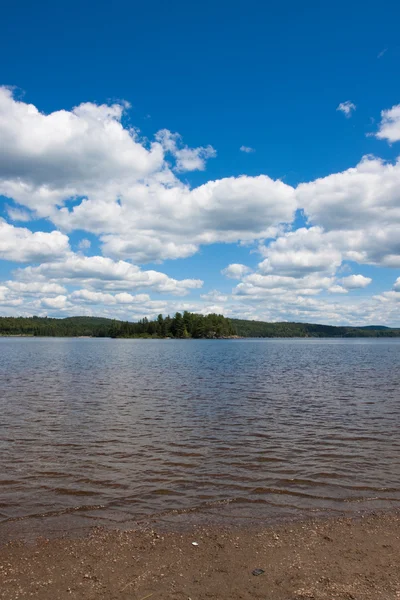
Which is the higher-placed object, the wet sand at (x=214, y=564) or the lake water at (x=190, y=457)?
the wet sand at (x=214, y=564)

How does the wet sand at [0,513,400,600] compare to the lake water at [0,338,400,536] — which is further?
the lake water at [0,338,400,536]

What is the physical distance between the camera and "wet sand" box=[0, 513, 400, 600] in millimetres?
7699

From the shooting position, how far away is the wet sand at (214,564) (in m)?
7.70

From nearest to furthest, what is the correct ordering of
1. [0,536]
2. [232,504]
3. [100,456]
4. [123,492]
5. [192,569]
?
[192,569]
[0,536]
[232,504]
[123,492]
[100,456]

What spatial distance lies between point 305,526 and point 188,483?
Result: 14.7 ft

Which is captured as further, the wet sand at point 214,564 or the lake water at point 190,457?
the lake water at point 190,457

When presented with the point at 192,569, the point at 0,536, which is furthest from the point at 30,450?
the point at 192,569

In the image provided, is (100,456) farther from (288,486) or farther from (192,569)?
(192,569)

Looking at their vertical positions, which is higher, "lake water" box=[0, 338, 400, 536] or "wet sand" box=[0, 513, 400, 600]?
"wet sand" box=[0, 513, 400, 600]

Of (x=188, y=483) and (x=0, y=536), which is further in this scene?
(x=188, y=483)

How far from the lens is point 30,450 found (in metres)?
17.6

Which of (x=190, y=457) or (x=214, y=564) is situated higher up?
(x=214, y=564)

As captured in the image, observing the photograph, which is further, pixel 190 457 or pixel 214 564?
pixel 190 457

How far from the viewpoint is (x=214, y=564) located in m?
8.69
